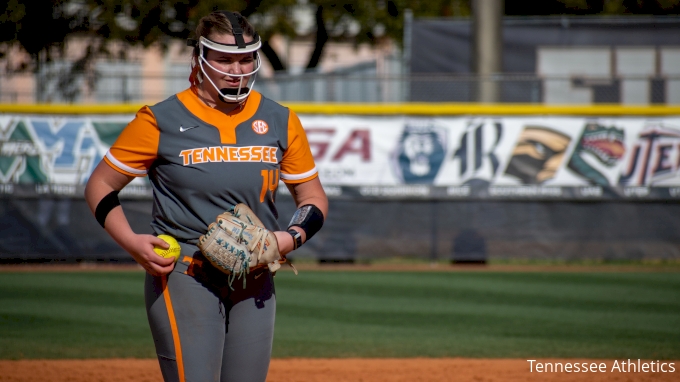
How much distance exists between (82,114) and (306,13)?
23.0 meters

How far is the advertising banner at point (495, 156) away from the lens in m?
12.5

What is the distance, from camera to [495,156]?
12555 mm

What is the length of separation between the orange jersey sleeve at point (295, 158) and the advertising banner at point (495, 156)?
9.27 metres

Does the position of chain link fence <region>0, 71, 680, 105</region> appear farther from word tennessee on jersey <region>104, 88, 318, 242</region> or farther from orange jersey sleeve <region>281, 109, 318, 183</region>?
word tennessee on jersey <region>104, 88, 318, 242</region>

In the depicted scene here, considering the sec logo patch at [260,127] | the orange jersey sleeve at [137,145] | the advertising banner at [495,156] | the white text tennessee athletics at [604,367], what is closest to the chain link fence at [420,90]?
the advertising banner at [495,156]

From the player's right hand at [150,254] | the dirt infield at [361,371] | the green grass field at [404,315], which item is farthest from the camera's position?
the green grass field at [404,315]

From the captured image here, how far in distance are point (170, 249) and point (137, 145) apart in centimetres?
41

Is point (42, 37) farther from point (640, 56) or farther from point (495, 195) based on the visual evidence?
point (640, 56)

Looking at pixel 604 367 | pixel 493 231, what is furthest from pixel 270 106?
pixel 493 231

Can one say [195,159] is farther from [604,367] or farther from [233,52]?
[604,367]

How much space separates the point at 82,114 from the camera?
1242 centimetres

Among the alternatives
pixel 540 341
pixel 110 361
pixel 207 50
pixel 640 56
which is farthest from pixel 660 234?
pixel 207 50

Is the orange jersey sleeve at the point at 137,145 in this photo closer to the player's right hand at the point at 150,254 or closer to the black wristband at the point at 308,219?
the player's right hand at the point at 150,254

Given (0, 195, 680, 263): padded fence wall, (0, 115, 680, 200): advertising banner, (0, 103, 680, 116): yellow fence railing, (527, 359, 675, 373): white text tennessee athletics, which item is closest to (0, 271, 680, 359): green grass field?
(527, 359, 675, 373): white text tennessee athletics
